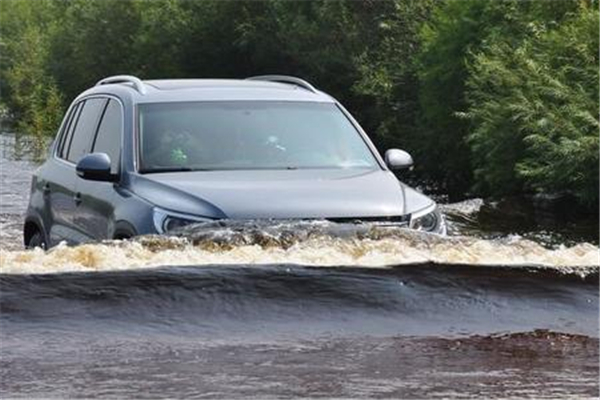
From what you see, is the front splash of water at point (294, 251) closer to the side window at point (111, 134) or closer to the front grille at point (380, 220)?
the front grille at point (380, 220)

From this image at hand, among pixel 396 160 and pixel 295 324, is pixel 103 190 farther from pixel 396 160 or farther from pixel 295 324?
pixel 295 324

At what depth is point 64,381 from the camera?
5.44 meters

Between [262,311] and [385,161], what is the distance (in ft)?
12.2

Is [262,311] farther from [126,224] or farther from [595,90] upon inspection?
[595,90]

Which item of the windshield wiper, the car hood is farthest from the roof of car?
the car hood

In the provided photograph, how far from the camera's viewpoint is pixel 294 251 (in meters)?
7.12

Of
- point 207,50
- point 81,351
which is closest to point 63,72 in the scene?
point 207,50

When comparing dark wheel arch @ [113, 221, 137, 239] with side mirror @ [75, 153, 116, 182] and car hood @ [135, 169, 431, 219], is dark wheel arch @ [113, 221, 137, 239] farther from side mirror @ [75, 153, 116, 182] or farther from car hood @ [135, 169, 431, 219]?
side mirror @ [75, 153, 116, 182]

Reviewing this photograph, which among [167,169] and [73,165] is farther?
[73,165]

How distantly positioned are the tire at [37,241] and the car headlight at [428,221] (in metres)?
2.63

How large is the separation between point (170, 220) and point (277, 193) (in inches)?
21.5

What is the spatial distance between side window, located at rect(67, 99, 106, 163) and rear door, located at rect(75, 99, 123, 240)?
4.4 inches

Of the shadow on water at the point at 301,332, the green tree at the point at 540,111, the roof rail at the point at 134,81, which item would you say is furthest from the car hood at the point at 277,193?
the green tree at the point at 540,111

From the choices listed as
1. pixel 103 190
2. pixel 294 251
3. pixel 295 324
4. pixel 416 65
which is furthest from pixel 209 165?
pixel 416 65
